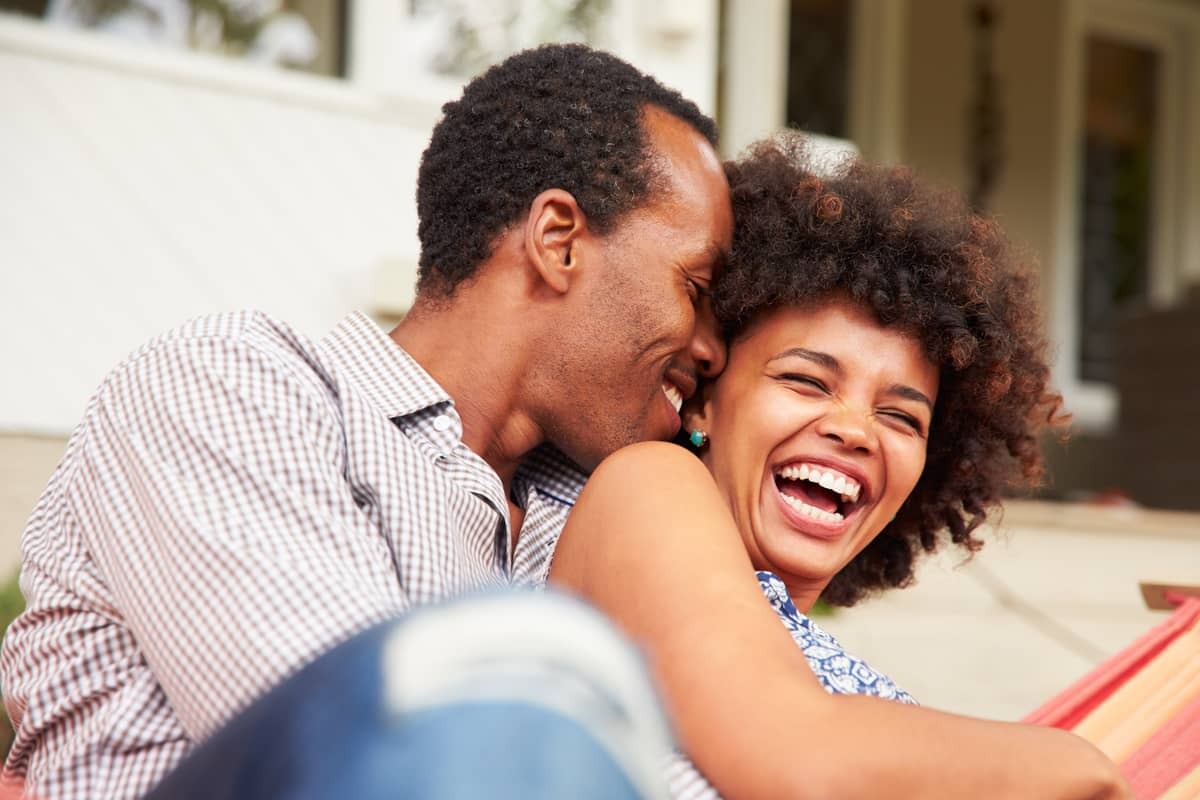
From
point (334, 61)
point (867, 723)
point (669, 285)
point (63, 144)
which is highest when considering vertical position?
point (334, 61)

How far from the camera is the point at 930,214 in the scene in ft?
8.05

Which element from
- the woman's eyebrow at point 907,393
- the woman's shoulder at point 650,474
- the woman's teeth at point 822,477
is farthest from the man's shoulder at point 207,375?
the woman's eyebrow at point 907,393

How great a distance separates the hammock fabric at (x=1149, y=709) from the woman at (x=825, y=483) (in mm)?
371

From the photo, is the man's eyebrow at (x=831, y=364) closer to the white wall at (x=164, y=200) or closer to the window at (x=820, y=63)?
the white wall at (x=164, y=200)

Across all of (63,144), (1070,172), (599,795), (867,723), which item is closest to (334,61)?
(63,144)

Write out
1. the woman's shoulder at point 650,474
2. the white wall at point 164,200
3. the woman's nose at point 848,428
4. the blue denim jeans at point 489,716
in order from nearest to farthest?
1. the blue denim jeans at point 489,716
2. the woman's shoulder at point 650,474
3. the woman's nose at point 848,428
4. the white wall at point 164,200

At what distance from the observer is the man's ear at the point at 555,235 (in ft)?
7.50

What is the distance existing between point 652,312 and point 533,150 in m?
0.33

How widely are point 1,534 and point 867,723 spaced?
3612 mm

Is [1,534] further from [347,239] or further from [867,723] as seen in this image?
[867,723]

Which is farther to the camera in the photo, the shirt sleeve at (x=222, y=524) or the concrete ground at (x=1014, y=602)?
the concrete ground at (x=1014, y=602)

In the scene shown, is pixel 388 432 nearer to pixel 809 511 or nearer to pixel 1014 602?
pixel 809 511

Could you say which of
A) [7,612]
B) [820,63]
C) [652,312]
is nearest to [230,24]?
[7,612]

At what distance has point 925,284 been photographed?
7.69 feet
